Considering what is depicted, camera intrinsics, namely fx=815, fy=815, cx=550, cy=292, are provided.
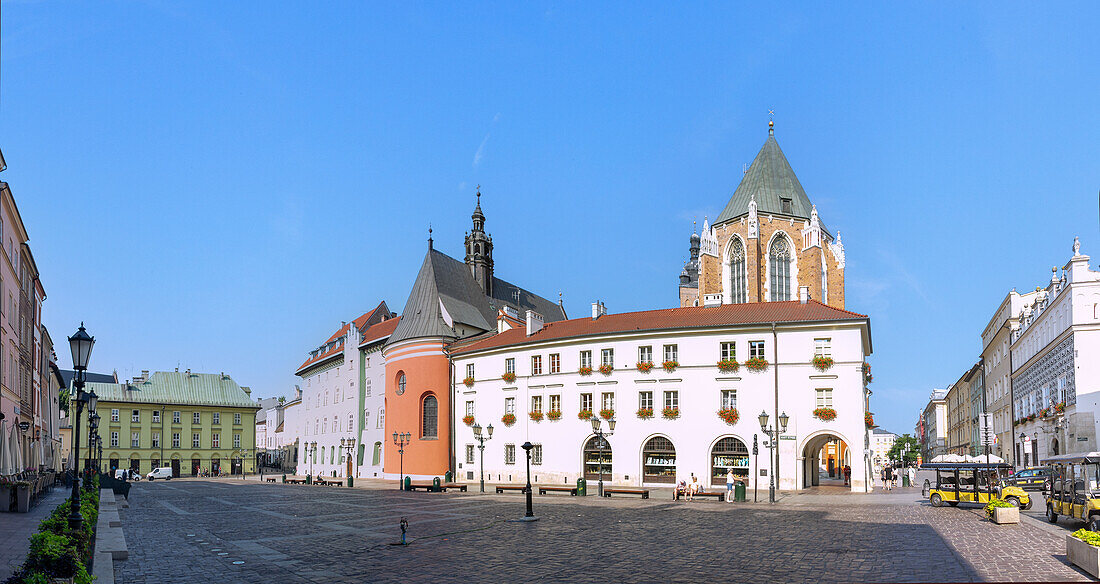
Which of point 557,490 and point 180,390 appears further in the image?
point 180,390

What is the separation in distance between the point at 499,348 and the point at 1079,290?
35798mm

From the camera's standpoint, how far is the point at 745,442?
148 feet

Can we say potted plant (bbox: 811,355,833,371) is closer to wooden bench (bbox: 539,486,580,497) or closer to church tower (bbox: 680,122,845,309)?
wooden bench (bbox: 539,486,580,497)

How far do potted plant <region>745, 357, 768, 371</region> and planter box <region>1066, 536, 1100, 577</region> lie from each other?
2883 centimetres

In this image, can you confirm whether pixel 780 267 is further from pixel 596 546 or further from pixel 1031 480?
pixel 596 546

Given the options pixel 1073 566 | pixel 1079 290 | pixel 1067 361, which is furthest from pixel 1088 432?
pixel 1073 566

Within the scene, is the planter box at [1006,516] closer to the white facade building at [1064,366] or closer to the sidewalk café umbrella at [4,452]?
the white facade building at [1064,366]

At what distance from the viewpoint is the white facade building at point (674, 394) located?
43.8 m

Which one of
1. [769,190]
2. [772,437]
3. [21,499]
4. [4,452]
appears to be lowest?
[21,499]

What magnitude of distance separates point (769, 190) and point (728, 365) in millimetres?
42866

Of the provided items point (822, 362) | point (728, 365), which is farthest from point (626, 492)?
point (822, 362)

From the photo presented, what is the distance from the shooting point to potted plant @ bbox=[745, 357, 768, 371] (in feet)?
148

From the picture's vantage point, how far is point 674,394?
1881 inches

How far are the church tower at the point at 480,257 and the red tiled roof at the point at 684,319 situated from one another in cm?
1995
